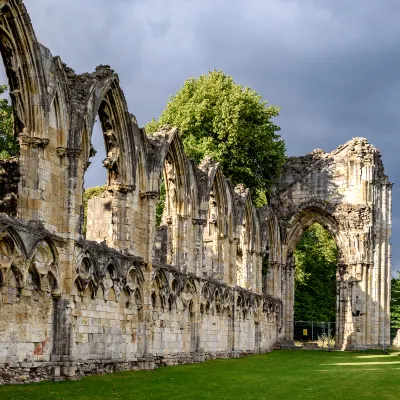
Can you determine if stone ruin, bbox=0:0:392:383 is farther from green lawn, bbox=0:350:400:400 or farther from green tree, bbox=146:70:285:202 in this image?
green tree, bbox=146:70:285:202

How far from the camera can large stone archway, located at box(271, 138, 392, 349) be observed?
37.5 m

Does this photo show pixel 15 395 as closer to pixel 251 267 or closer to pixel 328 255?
pixel 251 267

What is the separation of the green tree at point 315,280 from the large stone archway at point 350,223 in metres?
11.9

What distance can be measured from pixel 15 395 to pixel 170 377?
560 cm

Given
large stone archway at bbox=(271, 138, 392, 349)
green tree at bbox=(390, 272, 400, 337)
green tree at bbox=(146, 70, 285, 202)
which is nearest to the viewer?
green tree at bbox=(146, 70, 285, 202)

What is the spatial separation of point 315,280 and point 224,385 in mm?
37678

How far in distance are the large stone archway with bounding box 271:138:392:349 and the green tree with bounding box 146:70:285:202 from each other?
1.68 meters

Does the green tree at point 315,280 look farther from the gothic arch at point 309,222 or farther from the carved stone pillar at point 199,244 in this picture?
the carved stone pillar at point 199,244

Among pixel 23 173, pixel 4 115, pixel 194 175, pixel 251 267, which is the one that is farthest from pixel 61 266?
pixel 251 267

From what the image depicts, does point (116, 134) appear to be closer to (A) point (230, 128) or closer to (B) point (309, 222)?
(A) point (230, 128)

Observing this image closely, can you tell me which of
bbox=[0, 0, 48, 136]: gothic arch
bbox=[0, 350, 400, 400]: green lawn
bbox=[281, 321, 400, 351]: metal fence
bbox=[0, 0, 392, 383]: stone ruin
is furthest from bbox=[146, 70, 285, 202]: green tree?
bbox=[0, 0, 48, 136]: gothic arch

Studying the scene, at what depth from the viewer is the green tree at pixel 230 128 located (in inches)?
Answer: 1426

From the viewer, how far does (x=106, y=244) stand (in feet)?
62.5

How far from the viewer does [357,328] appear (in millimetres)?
37438
